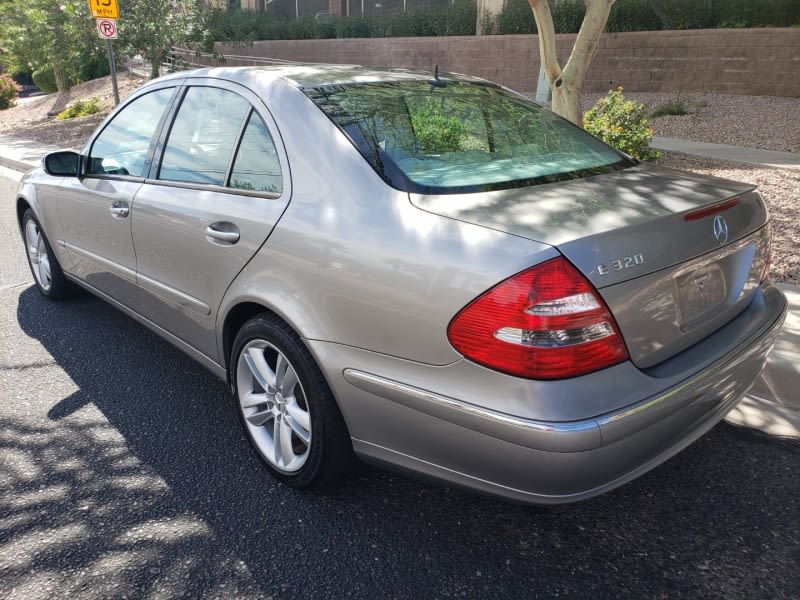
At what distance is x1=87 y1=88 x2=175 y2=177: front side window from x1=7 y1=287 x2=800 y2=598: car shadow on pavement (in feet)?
4.64

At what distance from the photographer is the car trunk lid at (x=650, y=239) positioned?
200 cm

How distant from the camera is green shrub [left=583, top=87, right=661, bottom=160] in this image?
308 inches

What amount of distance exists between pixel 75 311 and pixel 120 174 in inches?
64.9

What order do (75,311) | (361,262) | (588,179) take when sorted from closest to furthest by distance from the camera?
(361,262)
(588,179)
(75,311)

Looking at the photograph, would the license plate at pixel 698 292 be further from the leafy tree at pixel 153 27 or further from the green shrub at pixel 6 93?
the green shrub at pixel 6 93

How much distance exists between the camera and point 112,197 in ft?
12.0

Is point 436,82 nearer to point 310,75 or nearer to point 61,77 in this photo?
point 310,75

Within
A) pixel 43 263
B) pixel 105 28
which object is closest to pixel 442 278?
pixel 43 263

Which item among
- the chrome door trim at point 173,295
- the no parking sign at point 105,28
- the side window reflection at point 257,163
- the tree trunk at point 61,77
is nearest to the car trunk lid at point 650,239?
the side window reflection at point 257,163

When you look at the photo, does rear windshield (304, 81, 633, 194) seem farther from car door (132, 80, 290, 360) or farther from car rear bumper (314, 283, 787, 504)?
Answer: car rear bumper (314, 283, 787, 504)

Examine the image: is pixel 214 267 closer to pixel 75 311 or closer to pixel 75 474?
pixel 75 474

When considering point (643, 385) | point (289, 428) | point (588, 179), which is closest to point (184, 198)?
point (289, 428)

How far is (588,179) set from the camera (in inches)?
102

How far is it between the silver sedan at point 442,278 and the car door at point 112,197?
103mm
